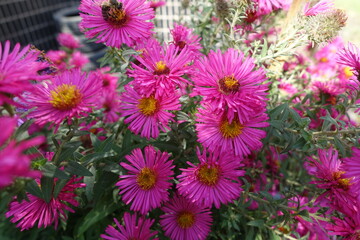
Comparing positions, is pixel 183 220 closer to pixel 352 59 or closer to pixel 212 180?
pixel 212 180

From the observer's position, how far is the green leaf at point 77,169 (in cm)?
67

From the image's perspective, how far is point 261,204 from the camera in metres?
0.89

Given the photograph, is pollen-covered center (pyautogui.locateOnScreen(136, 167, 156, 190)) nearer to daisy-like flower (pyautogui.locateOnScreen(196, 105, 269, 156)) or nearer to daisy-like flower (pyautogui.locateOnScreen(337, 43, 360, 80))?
daisy-like flower (pyautogui.locateOnScreen(196, 105, 269, 156))

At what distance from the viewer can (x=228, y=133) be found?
0.71m

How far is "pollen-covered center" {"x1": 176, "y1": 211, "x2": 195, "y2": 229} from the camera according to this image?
2.67 feet

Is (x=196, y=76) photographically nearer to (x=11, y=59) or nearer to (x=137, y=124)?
(x=137, y=124)

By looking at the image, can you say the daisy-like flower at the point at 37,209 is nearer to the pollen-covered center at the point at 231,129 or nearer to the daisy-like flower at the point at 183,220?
the daisy-like flower at the point at 183,220

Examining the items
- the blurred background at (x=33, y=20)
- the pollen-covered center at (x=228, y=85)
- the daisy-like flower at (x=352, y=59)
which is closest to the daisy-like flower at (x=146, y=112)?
the pollen-covered center at (x=228, y=85)

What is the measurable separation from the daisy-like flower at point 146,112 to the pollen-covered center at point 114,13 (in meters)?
0.17

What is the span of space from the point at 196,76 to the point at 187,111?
9.3 inches

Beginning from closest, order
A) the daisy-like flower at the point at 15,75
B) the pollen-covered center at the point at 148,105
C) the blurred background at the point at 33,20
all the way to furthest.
Answer: the daisy-like flower at the point at 15,75, the pollen-covered center at the point at 148,105, the blurred background at the point at 33,20

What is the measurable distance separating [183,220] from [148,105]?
0.34 meters

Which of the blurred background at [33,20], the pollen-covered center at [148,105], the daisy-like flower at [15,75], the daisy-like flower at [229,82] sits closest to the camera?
the daisy-like flower at [15,75]

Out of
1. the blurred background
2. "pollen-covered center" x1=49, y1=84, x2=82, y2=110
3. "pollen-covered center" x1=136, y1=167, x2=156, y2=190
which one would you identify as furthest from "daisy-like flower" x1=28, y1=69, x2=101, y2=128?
the blurred background
